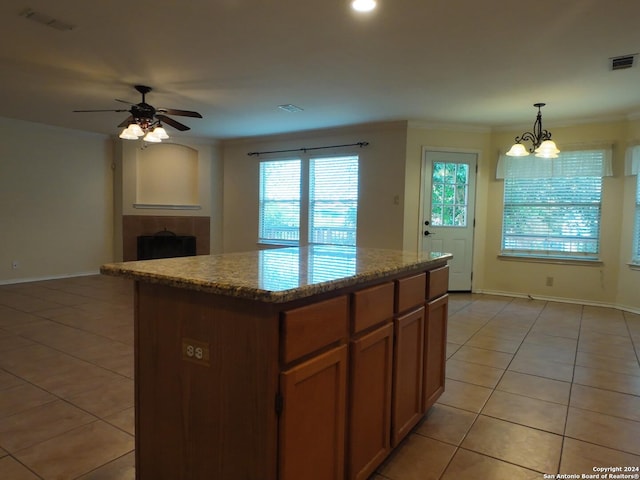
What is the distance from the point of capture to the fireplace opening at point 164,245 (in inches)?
278

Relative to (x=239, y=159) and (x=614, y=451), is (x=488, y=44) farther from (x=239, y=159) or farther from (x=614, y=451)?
(x=239, y=159)

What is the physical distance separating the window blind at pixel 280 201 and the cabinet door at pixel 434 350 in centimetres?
468

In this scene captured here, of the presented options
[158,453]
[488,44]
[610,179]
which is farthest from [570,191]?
[158,453]

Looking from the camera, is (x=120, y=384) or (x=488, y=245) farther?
(x=488, y=245)

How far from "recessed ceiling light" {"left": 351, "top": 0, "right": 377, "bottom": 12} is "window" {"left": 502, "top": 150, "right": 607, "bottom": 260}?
3.97m

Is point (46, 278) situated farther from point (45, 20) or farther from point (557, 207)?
point (557, 207)

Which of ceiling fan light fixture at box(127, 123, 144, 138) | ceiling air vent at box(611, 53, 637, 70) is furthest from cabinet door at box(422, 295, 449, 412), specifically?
ceiling fan light fixture at box(127, 123, 144, 138)

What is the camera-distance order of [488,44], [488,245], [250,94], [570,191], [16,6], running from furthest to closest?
[488,245]
[570,191]
[250,94]
[488,44]
[16,6]

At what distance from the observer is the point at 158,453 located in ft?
5.04

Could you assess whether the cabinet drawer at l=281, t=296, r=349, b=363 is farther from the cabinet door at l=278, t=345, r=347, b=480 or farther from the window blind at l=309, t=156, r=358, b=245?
the window blind at l=309, t=156, r=358, b=245

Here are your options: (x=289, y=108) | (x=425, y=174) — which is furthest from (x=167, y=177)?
(x=425, y=174)

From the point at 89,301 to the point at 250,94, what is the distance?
3146 millimetres

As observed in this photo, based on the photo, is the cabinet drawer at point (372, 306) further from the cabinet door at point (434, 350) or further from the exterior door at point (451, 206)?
the exterior door at point (451, 206)

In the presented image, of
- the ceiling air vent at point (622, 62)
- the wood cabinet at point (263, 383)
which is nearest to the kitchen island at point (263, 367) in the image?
the wood cabinet at point (263, 383)
